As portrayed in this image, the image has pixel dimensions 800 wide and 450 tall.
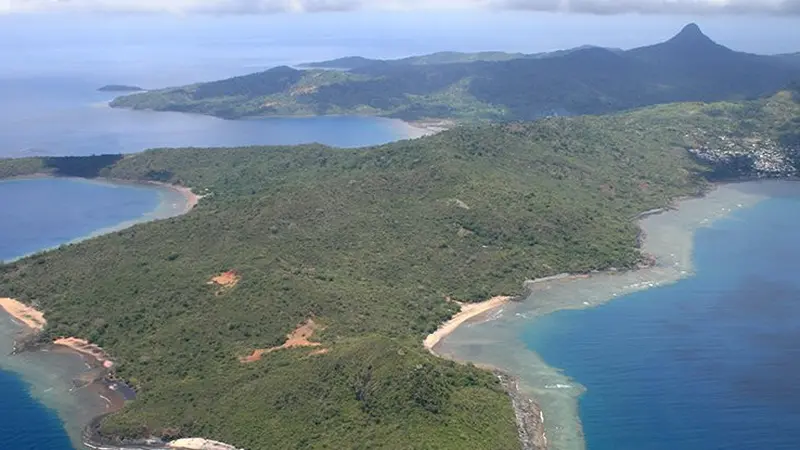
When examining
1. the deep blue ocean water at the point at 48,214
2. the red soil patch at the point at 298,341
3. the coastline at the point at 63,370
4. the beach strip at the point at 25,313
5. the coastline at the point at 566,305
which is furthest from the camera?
the beach strip at the point at 25,313

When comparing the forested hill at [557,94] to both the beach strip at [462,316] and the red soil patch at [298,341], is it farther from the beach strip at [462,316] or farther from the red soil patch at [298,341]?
the red soil patch at [298,341]

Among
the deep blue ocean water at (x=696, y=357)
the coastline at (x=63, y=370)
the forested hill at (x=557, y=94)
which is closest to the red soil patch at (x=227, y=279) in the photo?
the coastline at (x=63, y=370)

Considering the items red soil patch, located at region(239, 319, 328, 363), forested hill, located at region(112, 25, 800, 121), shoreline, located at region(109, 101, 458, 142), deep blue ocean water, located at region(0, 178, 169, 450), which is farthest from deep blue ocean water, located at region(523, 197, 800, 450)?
forested hill, located at region(112, 25, 800, 121)

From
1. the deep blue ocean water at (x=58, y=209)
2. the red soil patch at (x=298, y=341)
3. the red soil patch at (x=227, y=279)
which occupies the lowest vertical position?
the red soil patch at (x=298, y=341)

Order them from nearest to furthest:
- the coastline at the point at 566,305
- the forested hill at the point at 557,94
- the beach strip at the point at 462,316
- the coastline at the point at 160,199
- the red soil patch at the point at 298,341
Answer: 1. the coastline at the point at 566,305
2. the red soil patch at the point at 298,341
3. the beach strip at the point at 462,316
4. the coastline at the point at 160,199
5. the forested hill at the point at 557,94

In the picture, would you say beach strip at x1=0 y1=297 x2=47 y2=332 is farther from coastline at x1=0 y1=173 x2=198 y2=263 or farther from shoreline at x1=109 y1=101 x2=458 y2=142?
shoreline at x1=109 y1=101 x2=458 y2=142

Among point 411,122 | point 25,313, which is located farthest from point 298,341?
point 411,122

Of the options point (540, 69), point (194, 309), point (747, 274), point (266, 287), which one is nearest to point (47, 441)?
point (194, 309)
